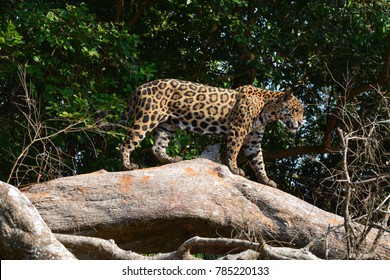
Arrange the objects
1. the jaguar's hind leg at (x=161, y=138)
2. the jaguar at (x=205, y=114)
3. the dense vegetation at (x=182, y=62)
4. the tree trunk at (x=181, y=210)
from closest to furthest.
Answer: the tree trunk at (x=181, y=210) < the jaguar at (x=205, y=114) < the jaguar's hind leg at (x=161, y=138) < the dense vegetation at (x=182, y=62)

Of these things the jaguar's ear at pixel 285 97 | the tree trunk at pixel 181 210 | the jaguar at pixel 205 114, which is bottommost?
the tree trunk at pixel 181 210

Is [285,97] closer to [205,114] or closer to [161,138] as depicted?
[205,114]

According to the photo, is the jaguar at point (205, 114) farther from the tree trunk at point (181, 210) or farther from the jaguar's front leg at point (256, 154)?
the tree trunk at point (181, 210)

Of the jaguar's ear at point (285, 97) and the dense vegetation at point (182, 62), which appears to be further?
the dense vegetation at point (182, 62)

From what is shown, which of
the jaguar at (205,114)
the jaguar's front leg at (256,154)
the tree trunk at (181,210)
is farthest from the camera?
the jaguar's front leg at (256,154)

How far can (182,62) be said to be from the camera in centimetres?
1619

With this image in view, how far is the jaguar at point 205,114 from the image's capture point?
38.6ft

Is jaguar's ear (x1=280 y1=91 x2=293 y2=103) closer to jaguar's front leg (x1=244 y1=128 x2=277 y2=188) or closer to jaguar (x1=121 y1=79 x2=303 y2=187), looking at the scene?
jaguar (x1=121 y1=79 x2=303 y2=187)

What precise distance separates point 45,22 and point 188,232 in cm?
459

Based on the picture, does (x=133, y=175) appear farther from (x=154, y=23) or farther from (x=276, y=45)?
(x=154, y=23)

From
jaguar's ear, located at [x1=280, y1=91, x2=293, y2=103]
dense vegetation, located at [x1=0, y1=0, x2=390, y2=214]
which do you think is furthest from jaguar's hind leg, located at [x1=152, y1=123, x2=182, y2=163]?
jaguar's ear, located at [x1=280, y1=91, x2=293, y2=103]

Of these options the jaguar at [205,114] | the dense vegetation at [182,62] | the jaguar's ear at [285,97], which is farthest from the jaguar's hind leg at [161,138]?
the jaguar's ear at [285,97]

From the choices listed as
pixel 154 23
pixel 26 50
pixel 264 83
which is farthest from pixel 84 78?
pixel 264 83

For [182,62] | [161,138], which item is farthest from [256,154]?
[182,62]
